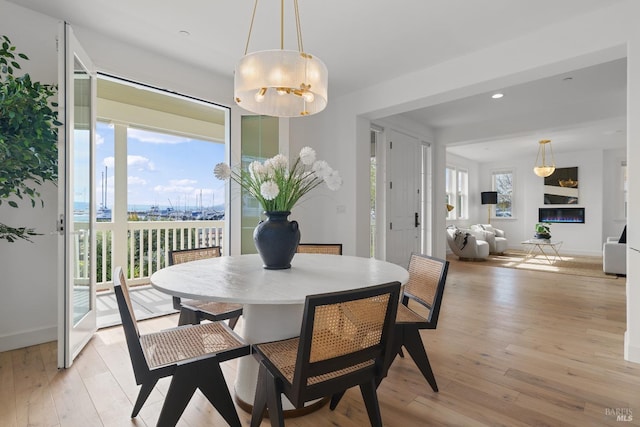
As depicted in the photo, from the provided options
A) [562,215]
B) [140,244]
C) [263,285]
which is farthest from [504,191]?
[263,285]

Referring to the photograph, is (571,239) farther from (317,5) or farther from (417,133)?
(317,5)

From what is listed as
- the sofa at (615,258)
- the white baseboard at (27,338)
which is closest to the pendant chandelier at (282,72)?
the white baseboard at (27,338)

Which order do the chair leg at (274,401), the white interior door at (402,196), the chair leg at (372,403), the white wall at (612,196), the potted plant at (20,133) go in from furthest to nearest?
the white wall at (612,196)
the white interior door at (402,196)
the potted plant at (20,133)
the chair leg at (372,403)
the chair leg at (274,401)

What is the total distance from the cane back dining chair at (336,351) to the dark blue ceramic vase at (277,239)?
590mm

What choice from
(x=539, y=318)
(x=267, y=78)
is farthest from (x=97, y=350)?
(x=539, y=318)

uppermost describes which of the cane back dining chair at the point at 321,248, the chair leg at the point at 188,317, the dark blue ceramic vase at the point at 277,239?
the dark blue ceramic vase at the point at 277,239

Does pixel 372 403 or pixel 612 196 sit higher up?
pixel 612 196

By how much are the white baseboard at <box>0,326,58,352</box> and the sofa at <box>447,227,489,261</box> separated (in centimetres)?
695

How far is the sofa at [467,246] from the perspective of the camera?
7.19 m

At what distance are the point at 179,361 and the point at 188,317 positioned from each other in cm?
77

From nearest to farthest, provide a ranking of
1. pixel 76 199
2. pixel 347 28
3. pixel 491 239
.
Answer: pixel 76 199
pixel 347 28
pixel 491 239

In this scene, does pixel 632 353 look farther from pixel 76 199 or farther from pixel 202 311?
pixel 76 199

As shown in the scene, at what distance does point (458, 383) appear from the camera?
204 cm

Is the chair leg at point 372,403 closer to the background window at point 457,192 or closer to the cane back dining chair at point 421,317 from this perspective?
the cane back dining chair at point 421,317
